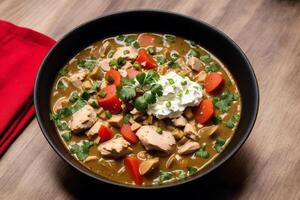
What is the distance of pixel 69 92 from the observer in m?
2.21

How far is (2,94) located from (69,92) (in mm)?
373

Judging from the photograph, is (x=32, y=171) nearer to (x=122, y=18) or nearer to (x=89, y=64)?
(x=89, y=64)

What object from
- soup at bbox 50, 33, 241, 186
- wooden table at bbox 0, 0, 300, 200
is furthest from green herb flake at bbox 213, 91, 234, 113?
wooden table at bbox 0, 0, 300, 200

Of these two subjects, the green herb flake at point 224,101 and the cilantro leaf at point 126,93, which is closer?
the cilantro leaf at point 126,93

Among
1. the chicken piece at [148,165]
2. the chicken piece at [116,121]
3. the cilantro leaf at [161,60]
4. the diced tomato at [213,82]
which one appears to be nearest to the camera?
the chicken piece at [148,165]

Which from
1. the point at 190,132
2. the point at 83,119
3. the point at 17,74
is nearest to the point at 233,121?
the point at 190,132

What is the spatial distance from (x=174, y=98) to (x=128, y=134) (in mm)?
239

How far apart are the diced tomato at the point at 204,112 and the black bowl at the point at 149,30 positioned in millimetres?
131

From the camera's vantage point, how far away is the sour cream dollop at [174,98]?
6.60 feet

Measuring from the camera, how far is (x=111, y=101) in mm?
2070

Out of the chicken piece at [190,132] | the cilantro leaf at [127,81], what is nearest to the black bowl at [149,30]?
the chicken piece at [190,132]

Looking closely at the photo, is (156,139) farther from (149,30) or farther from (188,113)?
(149,30)

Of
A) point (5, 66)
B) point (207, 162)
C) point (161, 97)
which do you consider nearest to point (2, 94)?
point (5, 66)

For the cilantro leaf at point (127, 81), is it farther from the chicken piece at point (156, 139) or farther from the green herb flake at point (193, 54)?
the green herb flake at point (193, 54)
